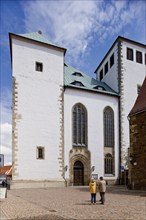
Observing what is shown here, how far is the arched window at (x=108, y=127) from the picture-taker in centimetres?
3175

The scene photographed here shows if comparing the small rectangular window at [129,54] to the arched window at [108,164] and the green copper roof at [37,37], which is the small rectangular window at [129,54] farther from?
the arched window at [108,164]

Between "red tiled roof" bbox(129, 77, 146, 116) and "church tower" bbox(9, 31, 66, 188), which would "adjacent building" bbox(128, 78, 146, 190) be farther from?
"church tower" bbox(9, 31, 66, 188)

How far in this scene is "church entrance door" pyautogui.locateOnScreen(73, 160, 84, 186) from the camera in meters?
29.8

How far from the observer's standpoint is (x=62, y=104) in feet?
97.6

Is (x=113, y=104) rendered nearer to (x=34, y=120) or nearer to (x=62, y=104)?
(x=62, y=104)

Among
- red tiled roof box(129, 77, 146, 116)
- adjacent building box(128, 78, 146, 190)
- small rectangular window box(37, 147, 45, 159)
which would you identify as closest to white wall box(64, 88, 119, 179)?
small rectangular window box(37, 147, 45, 159)

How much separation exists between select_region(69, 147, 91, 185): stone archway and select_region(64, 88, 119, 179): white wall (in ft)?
2.01

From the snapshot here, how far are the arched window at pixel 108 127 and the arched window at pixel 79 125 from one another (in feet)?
8.96

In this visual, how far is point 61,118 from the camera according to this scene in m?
29.4

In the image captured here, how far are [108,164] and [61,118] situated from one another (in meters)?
7.93

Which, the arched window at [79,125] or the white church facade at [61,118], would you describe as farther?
the arched window at [79,125]

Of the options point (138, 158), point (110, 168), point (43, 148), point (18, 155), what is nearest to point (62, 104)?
point (43, 148)

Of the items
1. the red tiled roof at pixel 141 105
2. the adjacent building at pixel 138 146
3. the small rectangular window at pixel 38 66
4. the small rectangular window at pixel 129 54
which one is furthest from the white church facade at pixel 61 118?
the red tiled roof at pixel 141 105

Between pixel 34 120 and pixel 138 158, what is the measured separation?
12.1 meters
